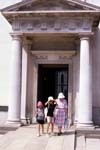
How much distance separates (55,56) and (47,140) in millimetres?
5507

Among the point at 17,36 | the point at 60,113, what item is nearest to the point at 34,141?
the point at 60,113

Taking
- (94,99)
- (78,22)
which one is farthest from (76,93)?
(78,22)

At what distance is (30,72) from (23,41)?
161 centimetres

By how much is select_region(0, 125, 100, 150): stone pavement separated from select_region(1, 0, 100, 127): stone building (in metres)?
0.66

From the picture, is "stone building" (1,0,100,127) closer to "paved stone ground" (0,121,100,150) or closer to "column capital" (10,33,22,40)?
"column capital" (10,33,22,40)

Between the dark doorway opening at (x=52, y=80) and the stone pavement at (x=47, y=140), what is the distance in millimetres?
3808

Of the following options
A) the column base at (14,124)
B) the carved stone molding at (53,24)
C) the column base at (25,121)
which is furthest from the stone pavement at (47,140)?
the carved stone molding at (53,24)

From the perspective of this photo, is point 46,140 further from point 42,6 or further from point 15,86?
point 42,6

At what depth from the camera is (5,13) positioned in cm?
1384

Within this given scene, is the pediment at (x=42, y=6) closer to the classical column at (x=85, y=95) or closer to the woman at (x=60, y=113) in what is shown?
the classical column at (x=85, y=95)

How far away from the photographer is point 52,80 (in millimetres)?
17594

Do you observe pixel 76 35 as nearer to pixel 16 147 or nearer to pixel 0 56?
pixel 0 56

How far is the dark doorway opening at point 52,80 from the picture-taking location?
1689 centimetres

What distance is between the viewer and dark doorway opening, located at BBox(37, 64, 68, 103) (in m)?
16.9
